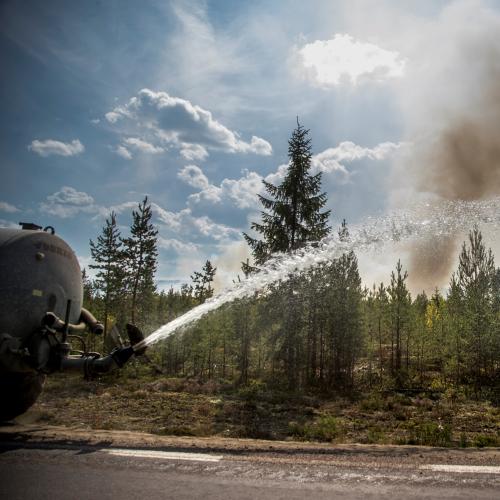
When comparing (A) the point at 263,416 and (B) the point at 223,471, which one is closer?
(B) the point at 223,471

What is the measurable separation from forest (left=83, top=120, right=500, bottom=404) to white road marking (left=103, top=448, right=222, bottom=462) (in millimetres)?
12296

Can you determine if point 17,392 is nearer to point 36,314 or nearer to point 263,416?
point 36,314

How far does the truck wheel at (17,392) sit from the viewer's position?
9.06m

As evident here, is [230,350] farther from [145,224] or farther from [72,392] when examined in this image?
[72,392]

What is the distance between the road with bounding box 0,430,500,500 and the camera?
5273mm

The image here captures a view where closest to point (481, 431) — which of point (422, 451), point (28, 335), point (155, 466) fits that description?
point (422, 451)

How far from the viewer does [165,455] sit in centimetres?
702

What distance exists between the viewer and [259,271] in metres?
21.4

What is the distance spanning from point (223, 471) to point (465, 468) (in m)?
3.80

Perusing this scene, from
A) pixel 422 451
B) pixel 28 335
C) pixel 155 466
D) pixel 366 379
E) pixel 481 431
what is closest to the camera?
pixel 155 466

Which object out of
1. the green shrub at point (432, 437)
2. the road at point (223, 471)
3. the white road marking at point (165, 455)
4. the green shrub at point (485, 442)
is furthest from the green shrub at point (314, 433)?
the white road marking at point (165, 455)

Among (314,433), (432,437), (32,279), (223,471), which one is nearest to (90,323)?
(32,279)

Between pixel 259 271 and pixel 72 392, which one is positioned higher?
pixel 259 271

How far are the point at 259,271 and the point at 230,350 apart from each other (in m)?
24.2
